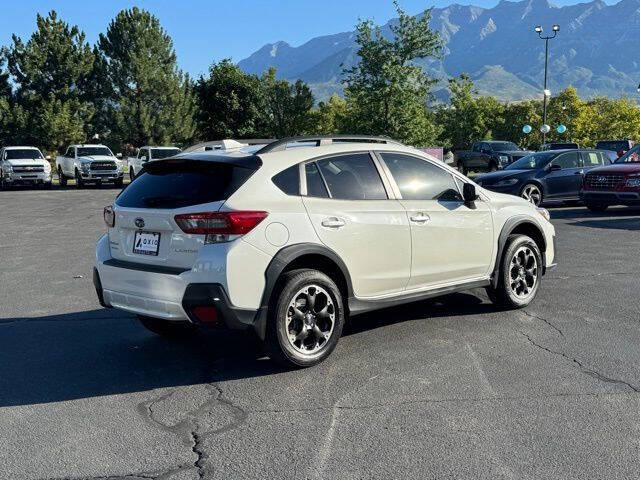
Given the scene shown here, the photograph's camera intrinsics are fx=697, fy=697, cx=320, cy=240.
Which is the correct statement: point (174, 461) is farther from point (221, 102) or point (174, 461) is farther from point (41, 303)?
point (221, 102)

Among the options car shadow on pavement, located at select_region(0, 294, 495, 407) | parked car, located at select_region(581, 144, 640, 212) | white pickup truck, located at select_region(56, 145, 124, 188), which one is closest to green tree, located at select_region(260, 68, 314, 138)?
white pickup truck, located at select_region(56, 145, 124, 188)

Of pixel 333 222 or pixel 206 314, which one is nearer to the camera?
pixel 206 314

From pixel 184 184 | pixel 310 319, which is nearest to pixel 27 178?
pixel 184 184

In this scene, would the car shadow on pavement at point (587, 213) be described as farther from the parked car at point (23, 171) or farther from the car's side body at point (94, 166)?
the parked car at point (23, 171)

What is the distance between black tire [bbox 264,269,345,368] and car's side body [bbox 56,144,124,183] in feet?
93.5

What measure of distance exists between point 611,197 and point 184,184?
43.6ft

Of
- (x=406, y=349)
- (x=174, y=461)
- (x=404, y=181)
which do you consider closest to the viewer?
(x=174, y=461)

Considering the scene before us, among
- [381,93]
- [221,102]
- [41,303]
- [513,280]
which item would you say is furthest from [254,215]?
[221,102]

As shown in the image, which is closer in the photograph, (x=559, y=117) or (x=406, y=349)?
(x=406, y=349)

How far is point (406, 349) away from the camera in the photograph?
5.60m

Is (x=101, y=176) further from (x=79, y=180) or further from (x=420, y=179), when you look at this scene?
(x=420, y=179)

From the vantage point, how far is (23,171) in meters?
31.4

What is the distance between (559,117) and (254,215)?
6656cm

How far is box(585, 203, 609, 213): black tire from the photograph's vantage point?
16.8 m
